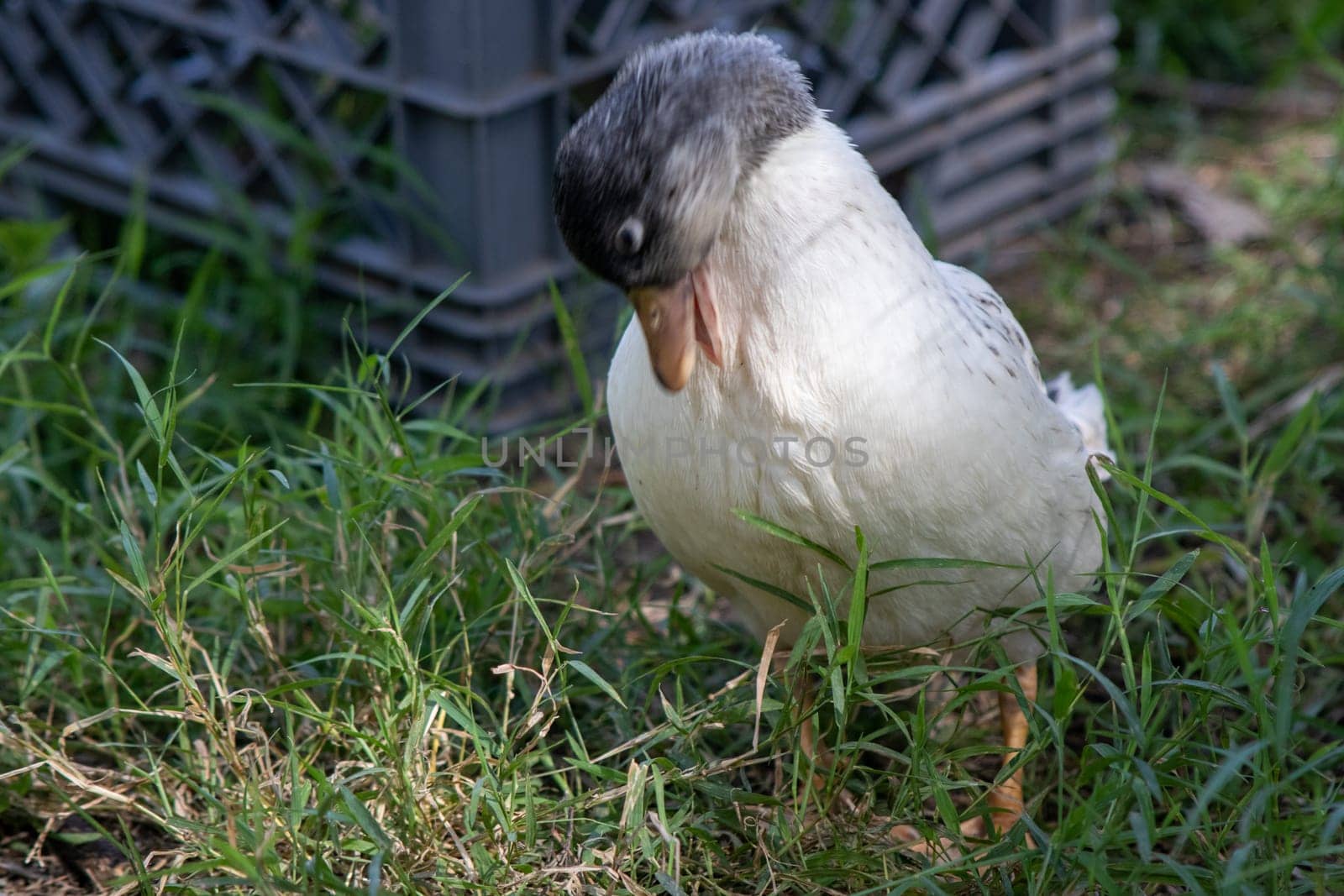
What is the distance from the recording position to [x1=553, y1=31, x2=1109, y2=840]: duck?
6.69ft

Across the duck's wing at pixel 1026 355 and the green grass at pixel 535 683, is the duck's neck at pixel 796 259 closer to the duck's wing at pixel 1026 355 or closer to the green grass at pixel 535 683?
the duck's wing at pixel 1026 355

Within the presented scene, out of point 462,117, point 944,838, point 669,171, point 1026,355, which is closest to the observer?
point 669,171

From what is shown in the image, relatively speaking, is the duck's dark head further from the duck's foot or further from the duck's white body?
the duck's foot

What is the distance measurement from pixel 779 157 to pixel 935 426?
1.54 feet

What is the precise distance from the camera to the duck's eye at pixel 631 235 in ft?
6.59

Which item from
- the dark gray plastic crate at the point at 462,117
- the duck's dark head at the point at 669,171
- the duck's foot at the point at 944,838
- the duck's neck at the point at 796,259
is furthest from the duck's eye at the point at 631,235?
the dark gray plastic crate at the point at 462,117

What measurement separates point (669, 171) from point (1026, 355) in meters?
0.99

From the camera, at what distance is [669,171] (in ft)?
6.56

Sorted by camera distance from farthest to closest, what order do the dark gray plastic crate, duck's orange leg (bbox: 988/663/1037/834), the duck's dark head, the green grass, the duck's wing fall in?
the dark gray plastic crate
duck's orange leg (bbox: 988/663/1037/834)
the duck's wing
the green grass
the duck's dark head

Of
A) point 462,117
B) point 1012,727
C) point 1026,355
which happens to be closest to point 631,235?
point 1026,355

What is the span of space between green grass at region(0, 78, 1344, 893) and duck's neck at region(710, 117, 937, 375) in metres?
0.46

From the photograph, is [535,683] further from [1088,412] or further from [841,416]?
[1088,412]

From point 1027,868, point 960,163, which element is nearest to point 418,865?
point 1027,868

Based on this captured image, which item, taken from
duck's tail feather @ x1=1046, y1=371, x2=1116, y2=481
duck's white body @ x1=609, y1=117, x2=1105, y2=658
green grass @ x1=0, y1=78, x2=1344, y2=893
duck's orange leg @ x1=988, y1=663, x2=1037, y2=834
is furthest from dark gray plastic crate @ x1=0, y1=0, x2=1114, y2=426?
duck's orange leg @ x1=988, y1=663, x2=1037, y2=834
